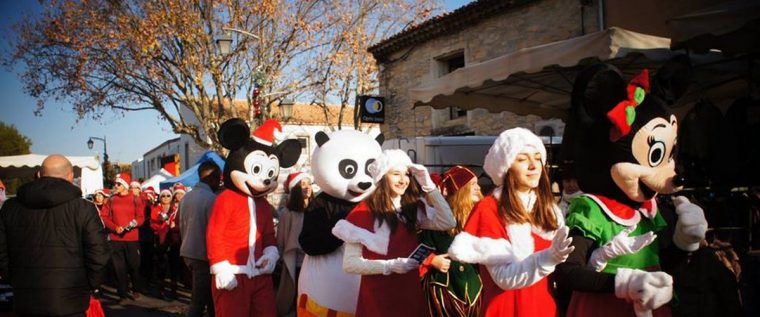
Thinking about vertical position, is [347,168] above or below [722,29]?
below

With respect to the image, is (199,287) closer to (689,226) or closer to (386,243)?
(386,243)

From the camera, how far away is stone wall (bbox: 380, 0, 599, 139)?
515 inches

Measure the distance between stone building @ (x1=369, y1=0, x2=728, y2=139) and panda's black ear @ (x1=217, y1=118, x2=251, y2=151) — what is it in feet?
8.10

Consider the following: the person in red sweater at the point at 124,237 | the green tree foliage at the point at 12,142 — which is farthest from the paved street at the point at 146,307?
the green tree foliage at the point at 12,142

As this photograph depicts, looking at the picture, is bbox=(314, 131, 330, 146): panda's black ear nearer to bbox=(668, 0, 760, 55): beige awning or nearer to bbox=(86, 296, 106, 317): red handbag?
bbox=(86, 296, 106, 317): red handbag

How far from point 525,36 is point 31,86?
15.2 metres

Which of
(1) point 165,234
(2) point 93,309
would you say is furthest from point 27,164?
(2) point 93,309

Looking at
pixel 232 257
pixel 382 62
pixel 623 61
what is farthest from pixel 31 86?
pixel 623 61

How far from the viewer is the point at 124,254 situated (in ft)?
30.9

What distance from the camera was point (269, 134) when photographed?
5211 millimetres

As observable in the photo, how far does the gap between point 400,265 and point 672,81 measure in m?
1.89

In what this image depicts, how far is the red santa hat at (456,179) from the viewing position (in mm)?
4539

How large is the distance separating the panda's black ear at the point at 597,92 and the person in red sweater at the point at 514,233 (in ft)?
0.95

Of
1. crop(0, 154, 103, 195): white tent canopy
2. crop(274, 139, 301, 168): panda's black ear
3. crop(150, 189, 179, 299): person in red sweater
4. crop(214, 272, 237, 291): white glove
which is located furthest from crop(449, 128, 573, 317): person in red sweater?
crop(0, 154, 103, 195): white tent canopy
